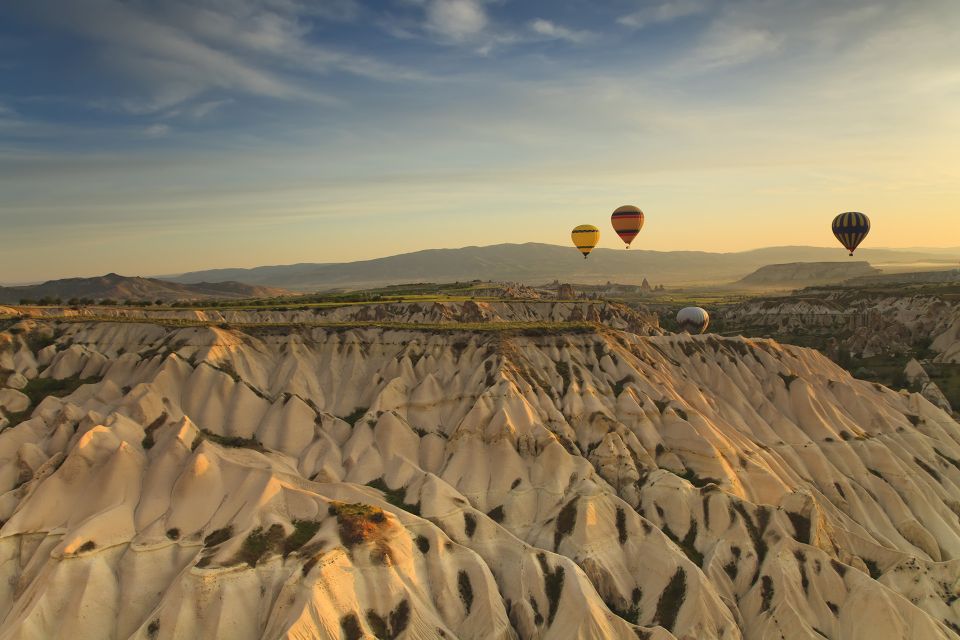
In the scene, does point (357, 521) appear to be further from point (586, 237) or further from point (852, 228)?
point (852, 228)

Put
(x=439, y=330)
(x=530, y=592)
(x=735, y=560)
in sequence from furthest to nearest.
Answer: (x=439, y=330) → (x=735, y=560) → (x=530, y=592)

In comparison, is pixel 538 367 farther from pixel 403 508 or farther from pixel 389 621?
pixel 389 621

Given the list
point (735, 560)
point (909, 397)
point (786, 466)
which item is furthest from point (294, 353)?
point (909, 397)

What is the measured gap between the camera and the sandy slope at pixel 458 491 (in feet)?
129

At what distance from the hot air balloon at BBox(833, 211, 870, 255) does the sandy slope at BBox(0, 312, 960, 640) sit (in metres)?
51.4

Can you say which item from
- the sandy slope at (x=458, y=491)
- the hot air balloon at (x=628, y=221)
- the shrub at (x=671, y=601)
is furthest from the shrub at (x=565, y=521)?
the hot air balloon at (x=628, y=221)

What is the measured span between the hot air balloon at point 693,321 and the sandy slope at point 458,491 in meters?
57.2

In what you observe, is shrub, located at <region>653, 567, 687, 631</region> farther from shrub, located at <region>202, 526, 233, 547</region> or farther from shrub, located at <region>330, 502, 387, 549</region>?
shrub, located at <region>202, 526, 233, 547</region>

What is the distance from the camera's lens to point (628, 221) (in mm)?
113562

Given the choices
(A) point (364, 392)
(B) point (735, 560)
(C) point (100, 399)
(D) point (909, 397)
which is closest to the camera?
(B) point (735, 560)

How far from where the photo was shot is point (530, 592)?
137 feet

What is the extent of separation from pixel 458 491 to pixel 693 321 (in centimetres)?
9248

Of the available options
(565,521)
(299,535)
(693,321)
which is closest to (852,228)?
(693,321)

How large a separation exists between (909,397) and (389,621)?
68111mm
